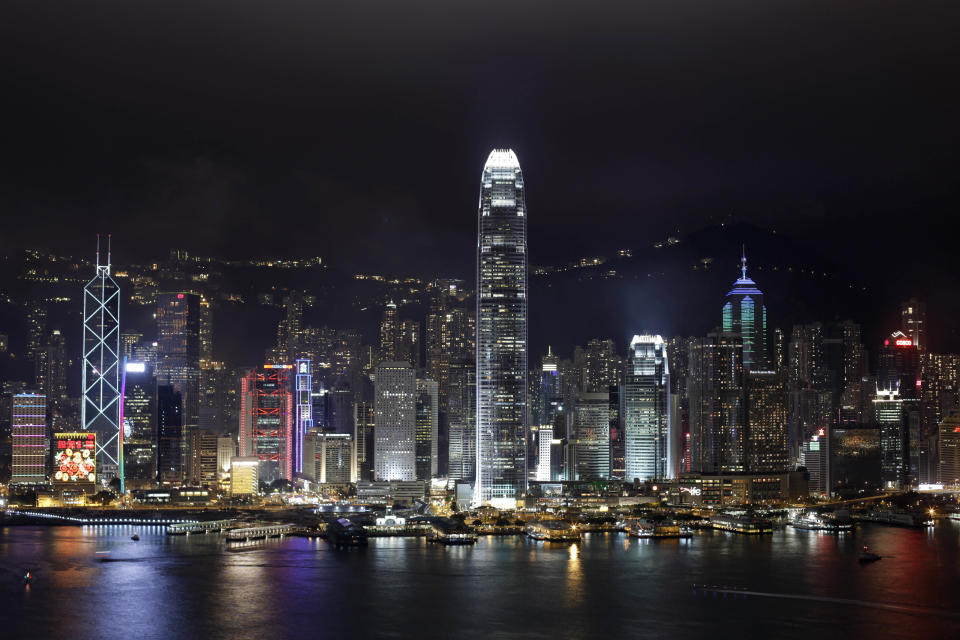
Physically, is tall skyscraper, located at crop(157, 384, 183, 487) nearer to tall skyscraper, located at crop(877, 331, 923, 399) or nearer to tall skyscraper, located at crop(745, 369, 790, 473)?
tall skyscraper, located at crop(745, 369, 790, 473)

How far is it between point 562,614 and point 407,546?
1537cm

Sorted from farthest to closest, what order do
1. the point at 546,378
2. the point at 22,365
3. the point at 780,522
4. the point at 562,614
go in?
the point at 546,378, the point at 22,365, the point at 780,522, the point at 562,614

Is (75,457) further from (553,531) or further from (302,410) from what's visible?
(553,531)

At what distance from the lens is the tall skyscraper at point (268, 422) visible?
72.4 meters

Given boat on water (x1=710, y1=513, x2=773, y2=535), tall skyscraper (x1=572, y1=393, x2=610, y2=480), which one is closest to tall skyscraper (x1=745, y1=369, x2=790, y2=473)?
tall skyscraper (x1=572, y1=393, x2=610, y2=480)

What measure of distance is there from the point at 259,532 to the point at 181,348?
31366 mm

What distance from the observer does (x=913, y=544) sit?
38906mm

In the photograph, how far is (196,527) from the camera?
47.8 metres

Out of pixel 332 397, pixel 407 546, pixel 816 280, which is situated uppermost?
pixel 816 280

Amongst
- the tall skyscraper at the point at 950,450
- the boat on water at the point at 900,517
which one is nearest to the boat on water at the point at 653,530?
the boat on water at the point at 900,517

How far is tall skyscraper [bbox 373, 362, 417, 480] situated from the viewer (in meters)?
64.0

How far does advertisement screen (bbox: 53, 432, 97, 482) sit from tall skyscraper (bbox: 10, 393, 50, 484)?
173cm

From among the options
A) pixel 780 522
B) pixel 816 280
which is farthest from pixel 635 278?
pixel 780 522

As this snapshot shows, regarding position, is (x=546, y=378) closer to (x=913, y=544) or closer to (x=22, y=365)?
(x=22, y=365)
